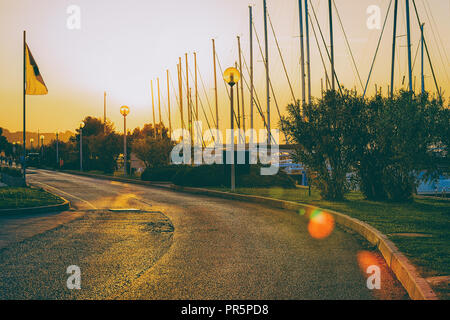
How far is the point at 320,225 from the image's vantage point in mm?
12570

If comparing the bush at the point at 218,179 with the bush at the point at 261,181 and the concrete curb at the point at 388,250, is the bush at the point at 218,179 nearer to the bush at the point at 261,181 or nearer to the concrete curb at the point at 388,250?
the bush at the point at 261,181

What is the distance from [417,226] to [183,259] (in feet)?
19.1

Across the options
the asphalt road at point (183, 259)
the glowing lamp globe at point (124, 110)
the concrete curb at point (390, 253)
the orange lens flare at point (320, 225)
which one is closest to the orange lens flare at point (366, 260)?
the asphalt road at point (183, 259)

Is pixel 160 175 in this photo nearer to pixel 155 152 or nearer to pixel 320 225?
pixel 155 152

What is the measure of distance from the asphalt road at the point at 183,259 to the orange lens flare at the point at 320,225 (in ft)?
0.65

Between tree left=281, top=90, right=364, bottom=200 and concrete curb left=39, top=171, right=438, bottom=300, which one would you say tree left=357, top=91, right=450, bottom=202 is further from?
concrete curb left=39, top=171, right=438, bottom=300

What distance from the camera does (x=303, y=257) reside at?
27.0 ft

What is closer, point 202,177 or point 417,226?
point 417,226

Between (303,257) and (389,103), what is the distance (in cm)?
867

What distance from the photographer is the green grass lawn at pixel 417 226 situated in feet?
22.8

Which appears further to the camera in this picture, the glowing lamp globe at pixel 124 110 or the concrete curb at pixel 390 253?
the glowing lamp globe at pixel 124 110

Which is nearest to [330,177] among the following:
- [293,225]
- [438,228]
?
[293,225]

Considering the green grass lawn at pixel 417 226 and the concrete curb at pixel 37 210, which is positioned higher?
the green grass lawn at pixel 417 226

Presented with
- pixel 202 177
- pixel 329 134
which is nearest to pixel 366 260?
pixel 329 134
